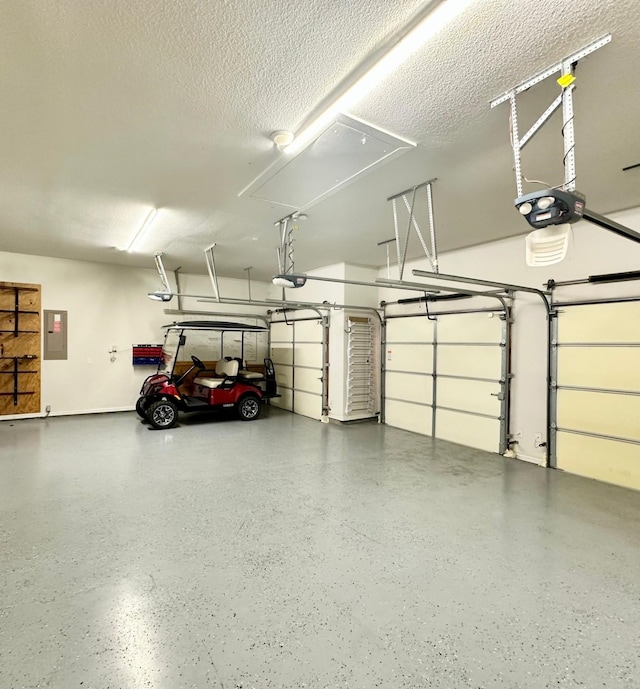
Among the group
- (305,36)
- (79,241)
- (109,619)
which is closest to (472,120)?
(305,36)

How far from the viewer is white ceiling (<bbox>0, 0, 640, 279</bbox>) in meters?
1.79

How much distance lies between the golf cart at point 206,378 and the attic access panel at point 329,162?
3997 mm

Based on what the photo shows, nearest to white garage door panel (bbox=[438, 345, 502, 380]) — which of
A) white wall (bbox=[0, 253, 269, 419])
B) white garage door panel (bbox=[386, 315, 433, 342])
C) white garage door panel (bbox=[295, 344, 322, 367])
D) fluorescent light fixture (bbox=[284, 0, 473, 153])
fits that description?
white garage door panel (bbox=[386, 315, 433, 342])

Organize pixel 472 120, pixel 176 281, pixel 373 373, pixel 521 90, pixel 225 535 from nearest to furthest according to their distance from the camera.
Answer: pixel 521 90 → pixel 472 120 → pixel 225 535 → pixel 373 373 → pixel 176 281

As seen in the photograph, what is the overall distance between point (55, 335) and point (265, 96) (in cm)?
716

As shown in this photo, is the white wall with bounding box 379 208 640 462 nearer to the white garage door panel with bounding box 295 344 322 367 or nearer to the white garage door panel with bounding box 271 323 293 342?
the white garage door panel with bounding box 295 344 322 367

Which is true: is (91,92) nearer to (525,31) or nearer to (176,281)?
(525,31)

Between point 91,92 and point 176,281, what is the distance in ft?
21.3

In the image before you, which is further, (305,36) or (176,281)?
(176,281)

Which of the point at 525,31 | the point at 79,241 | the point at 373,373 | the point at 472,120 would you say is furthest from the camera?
the point at 373,373

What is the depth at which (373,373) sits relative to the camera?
25.0 ft

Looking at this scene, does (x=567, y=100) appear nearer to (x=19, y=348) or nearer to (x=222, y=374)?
(x=222, y=374)

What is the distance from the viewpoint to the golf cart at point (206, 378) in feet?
22.2

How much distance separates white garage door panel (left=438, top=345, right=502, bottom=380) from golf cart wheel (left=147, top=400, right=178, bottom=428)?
4769 millimetres
